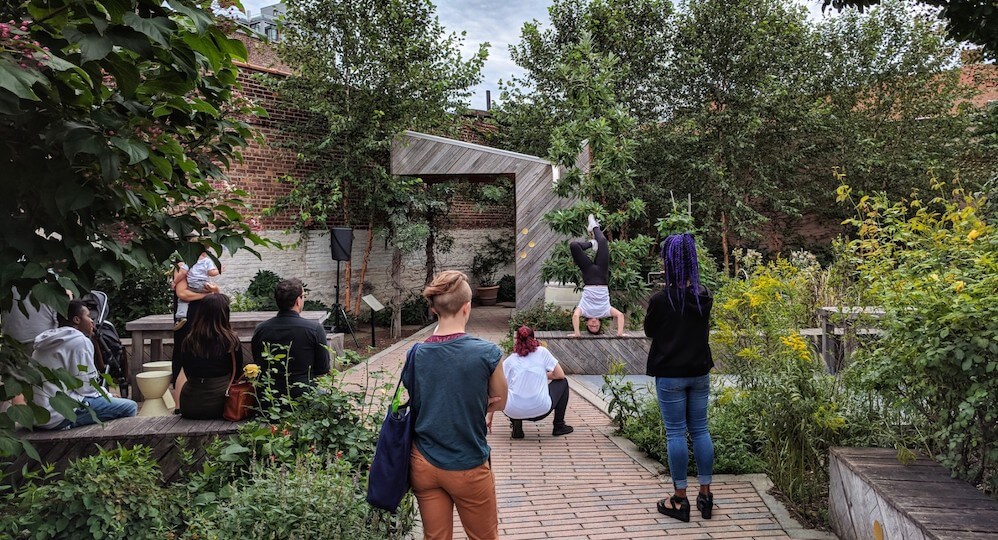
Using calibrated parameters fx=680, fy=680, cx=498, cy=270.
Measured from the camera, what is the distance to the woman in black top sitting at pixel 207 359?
4438 mm

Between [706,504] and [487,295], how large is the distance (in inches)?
617

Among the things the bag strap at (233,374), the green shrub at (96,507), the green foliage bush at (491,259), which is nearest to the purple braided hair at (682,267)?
the bag strap at (233,374)

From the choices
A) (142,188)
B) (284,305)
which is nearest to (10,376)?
(142,188)

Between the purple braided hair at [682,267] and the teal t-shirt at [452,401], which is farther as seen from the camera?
the purple braided hair at [682,267]

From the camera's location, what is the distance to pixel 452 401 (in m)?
2.75

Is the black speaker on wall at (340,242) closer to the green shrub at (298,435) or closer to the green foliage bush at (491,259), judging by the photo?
the green shrub at (298,435)

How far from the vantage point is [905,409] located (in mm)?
3777

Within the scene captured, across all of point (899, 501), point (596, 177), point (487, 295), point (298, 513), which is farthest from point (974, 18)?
point (487, 295)

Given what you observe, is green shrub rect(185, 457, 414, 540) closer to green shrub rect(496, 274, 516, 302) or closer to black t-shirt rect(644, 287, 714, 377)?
black t-shirt rect(644, 287, 714, 377)

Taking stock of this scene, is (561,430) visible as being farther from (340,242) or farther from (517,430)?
(340,242)

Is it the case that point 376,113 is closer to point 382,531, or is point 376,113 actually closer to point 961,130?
point 382,531

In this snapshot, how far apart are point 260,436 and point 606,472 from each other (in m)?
2.51

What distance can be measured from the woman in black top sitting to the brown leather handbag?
16 cm

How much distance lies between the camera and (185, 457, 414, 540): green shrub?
3037 millimetres
